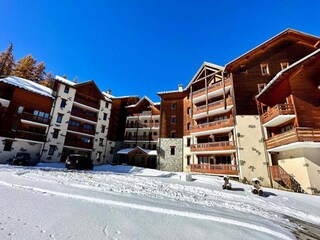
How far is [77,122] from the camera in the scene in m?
34.7

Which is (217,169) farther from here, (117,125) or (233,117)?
(117,125)

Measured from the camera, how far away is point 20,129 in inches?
1059

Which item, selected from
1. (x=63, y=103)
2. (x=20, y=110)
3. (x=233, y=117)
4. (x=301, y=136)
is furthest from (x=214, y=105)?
(x=20, y=110)

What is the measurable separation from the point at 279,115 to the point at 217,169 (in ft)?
32.9

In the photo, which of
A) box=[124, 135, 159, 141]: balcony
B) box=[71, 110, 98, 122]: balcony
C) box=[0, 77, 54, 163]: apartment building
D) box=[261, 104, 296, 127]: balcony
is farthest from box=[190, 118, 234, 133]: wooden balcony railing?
box=[0, 77, 54, 163]: apartment building

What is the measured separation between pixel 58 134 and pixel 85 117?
6274 millimetres

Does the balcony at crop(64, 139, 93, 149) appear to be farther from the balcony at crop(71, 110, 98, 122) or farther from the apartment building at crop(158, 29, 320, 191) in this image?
the apartment building at crop(158, 29, 320, 191)

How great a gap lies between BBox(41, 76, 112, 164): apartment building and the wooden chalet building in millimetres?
5029

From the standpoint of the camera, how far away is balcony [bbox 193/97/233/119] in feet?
78.0

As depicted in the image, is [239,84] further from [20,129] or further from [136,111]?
[20,129]

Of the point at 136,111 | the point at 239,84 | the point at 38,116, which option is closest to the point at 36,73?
the point at 38,116

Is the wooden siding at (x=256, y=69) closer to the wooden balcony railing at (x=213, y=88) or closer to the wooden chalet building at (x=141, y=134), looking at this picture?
the wooden balcony railing at (x=213, y=88)

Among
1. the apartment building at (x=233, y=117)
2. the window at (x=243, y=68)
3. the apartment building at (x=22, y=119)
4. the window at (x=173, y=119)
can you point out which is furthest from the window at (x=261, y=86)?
the apartment building at (x=22, y=119)

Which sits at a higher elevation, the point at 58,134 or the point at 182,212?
the point at 58,134
